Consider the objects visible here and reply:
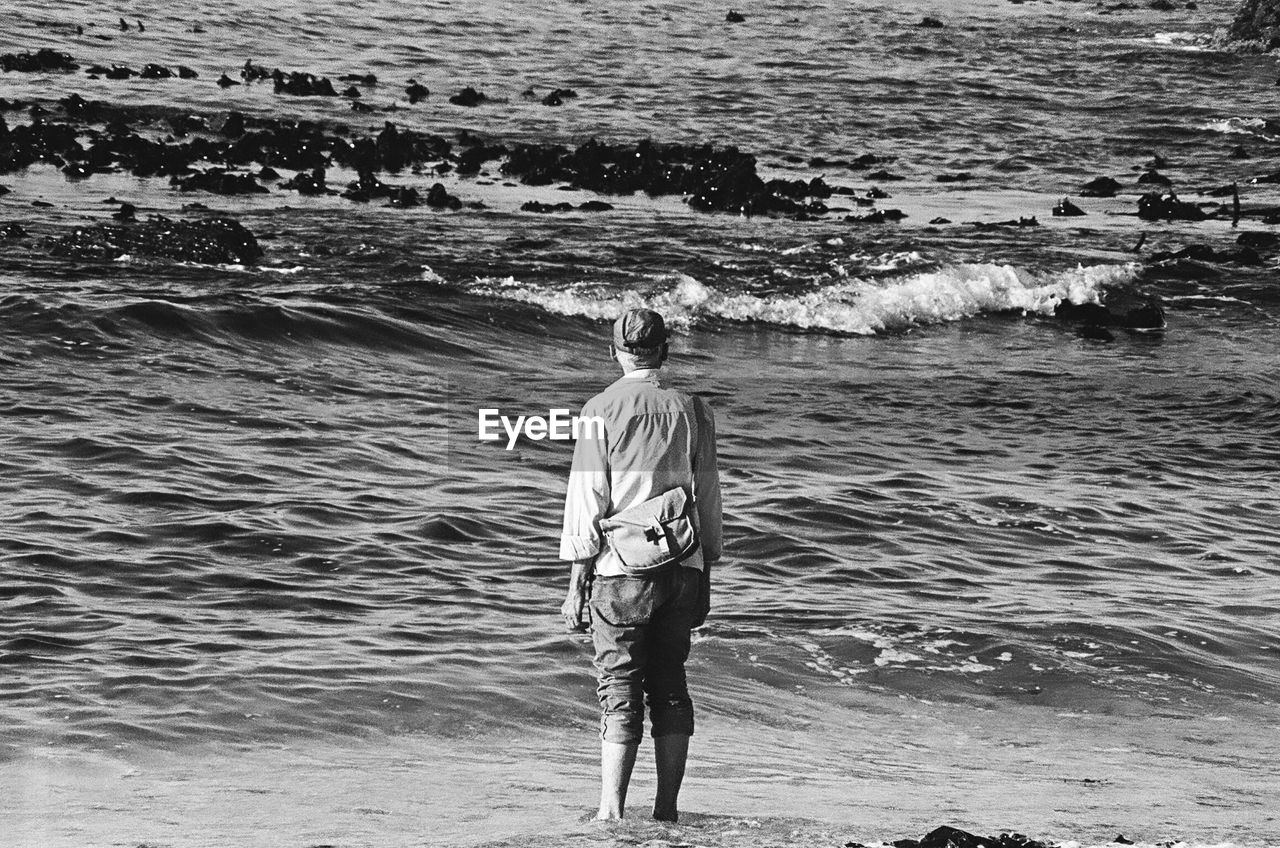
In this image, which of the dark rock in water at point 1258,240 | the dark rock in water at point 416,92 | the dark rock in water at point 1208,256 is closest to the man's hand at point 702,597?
the dark rock in water at point 1208,256

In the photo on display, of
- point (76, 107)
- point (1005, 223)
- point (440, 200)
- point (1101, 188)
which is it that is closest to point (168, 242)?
point (440, 200)

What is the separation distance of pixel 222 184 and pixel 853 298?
10.4 m

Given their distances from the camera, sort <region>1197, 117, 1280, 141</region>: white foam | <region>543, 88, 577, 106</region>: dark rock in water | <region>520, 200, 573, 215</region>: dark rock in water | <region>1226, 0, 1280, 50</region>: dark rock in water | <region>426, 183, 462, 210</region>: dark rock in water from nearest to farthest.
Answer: <region>426, 183, 462, 210</region>: dark rock in water, <region>520, 200, 573, 215</region>: dark rock in water, <region>1197, 117, 1280, 141</region>: white foam, <region>543, 88, 577, 106</region>: dark rock in water, <region>1226, 0, 1280, 50</region>: dark rock in water

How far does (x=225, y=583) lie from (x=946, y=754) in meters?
4.19

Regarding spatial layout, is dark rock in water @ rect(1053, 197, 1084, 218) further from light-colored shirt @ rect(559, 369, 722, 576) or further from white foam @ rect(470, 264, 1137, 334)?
light-colored shirt @ rect(559, 369, 722, 576)

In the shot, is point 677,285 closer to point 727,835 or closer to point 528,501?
point 528,501

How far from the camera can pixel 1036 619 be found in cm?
978

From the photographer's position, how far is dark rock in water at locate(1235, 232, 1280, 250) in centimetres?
2613

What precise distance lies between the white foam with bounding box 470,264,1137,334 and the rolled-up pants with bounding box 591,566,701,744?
1370 cm

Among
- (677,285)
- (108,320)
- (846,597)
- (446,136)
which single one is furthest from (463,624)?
(446,136)

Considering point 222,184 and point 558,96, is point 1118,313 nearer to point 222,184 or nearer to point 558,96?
point 222,184

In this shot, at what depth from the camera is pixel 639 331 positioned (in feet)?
19.3

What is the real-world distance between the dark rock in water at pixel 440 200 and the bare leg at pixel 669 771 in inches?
808

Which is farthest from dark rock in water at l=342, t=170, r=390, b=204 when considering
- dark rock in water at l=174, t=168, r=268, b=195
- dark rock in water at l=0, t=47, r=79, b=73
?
dark rock in water at l=0, t=47, r=79, b=73
